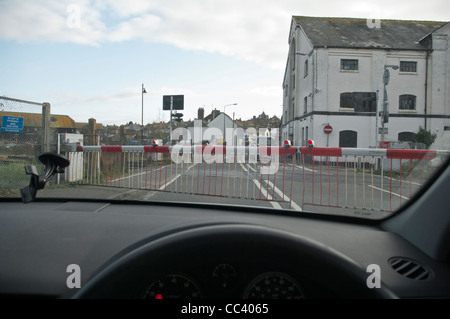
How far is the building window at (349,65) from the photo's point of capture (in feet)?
14.1

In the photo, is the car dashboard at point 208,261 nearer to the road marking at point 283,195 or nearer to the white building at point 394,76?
the white building at point 394,76

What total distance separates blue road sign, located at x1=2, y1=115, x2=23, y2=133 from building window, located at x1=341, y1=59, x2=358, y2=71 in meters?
6.66

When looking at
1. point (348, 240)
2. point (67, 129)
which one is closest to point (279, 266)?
point (348, 240)

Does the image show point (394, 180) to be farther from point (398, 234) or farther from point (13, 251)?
point (13, 251)

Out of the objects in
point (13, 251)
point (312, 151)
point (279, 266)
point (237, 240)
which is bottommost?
point (13, 251)

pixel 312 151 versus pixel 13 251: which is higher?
pixel 312 151

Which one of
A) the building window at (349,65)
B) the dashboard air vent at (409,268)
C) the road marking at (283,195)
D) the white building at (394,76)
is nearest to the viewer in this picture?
the dashboard air vent at (409,268)

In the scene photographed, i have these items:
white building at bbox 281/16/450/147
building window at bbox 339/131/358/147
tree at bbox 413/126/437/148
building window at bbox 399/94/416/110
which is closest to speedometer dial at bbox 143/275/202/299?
white building at bbox 281/16/450/147

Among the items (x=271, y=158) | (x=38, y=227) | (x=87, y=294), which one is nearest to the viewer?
(x=87, y=294)

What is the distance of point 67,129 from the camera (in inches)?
317

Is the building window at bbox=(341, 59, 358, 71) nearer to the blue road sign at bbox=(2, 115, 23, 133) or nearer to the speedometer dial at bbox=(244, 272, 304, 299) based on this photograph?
the speedometer dial at bbox=(244, 272, 304, 299)

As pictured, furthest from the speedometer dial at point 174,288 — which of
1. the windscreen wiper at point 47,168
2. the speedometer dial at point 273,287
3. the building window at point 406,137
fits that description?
the building window at point 406,137

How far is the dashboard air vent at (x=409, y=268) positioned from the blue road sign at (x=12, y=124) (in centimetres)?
737

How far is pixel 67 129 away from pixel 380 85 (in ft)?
23.8
